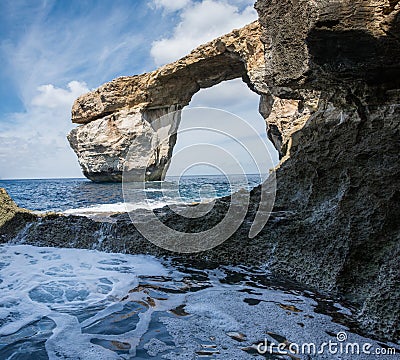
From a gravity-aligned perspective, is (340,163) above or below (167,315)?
above

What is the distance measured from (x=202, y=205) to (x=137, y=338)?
2.44 m

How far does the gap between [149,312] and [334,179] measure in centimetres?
237

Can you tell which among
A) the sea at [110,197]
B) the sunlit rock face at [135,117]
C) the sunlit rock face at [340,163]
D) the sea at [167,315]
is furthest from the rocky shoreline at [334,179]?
the sunlit rock face at [135,117]

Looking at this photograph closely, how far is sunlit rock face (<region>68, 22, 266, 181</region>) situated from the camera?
23312 mm

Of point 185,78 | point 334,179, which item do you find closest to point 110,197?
point 185,78

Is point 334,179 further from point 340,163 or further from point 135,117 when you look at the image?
point 135,117

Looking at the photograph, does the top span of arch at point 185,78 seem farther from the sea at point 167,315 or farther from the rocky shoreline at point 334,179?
the sea at point 167,315

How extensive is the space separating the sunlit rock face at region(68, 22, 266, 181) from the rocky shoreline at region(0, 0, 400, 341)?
18804mm

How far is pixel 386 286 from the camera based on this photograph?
223 cm

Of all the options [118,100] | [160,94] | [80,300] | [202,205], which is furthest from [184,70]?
[80,300]

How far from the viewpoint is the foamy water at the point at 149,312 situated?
205 cm

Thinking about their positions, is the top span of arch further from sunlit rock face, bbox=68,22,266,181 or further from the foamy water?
the foamy water

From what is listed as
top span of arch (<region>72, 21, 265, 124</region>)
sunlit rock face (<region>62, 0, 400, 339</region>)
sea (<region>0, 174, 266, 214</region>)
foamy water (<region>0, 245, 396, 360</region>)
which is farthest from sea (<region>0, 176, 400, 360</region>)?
Answer: top span of arch (<region>72, 21, 265, 124</region>)

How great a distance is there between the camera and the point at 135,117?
86.1 feet
